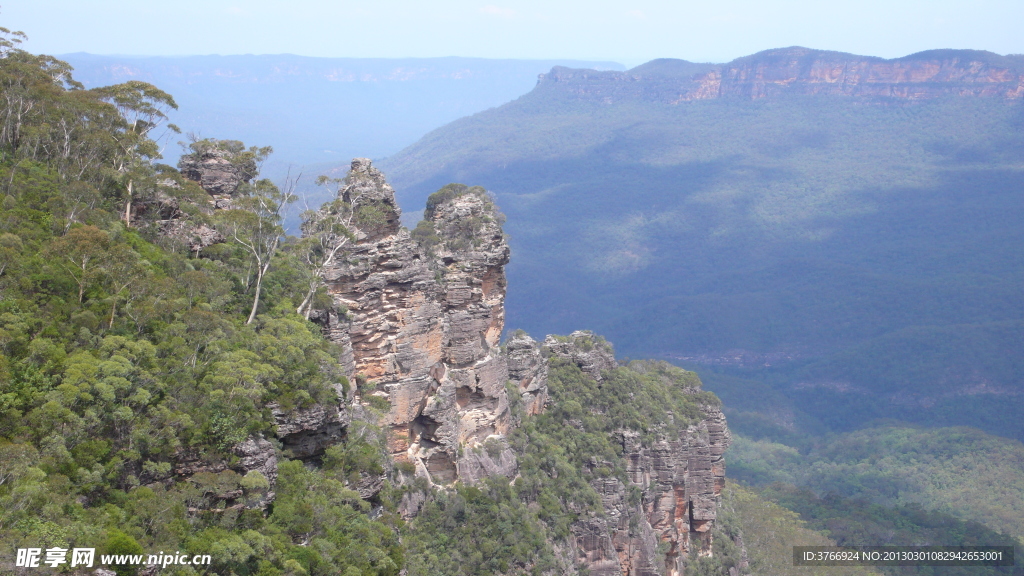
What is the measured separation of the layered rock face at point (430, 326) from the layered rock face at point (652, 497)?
6.37 m

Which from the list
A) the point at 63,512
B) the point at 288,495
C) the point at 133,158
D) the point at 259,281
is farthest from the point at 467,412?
the point at 63,512

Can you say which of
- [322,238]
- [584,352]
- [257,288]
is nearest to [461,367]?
[322,238]

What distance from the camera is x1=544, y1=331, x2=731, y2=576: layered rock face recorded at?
43719 millimetres

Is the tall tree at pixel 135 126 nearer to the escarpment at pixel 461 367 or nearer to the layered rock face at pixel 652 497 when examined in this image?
the escarpment at pixel 461 367

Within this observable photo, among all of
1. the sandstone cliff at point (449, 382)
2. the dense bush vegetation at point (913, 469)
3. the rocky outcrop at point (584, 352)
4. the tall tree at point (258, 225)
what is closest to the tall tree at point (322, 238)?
the sandstone cliff at point (449, 382)

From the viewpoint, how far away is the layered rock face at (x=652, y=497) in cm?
4372

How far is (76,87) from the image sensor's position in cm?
4547

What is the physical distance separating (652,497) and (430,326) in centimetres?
1910

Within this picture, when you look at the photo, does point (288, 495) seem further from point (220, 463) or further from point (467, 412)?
point (467, 412)

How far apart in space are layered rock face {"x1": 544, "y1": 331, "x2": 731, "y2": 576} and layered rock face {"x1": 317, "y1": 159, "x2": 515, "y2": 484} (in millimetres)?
6369

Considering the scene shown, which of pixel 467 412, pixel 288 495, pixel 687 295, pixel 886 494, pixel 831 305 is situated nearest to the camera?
pixel 288 495

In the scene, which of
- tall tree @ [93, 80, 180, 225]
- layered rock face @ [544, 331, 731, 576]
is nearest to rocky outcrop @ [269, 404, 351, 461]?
tall tree @ [93, 80, 180, 225]

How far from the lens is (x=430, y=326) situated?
38031mm

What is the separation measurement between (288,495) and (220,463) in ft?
8.85
